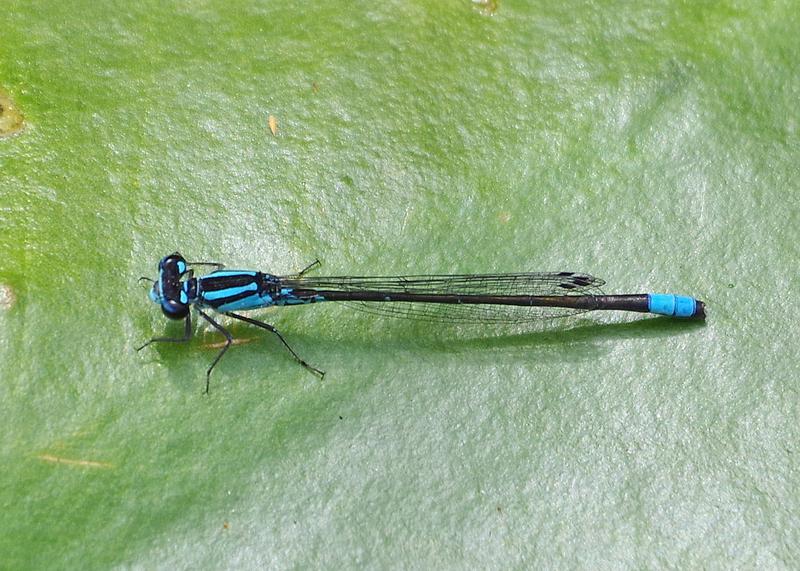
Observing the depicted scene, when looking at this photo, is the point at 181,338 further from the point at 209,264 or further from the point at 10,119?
the point at 10,119

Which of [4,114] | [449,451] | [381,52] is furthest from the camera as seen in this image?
[381,52]

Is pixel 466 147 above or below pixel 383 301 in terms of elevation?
above

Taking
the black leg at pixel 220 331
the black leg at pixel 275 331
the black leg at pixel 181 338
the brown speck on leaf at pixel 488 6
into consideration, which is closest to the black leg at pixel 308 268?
the black leg at pixel 275 331

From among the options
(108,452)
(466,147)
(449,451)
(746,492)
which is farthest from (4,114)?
(746,492)

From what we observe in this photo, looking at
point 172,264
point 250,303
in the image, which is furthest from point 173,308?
point 250,303

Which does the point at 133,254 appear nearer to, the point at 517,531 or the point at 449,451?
the point at 449,451

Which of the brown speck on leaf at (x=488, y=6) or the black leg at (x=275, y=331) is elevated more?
the brown speck on leaf at (x=488, y=6)

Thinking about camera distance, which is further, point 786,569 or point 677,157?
point 677,157

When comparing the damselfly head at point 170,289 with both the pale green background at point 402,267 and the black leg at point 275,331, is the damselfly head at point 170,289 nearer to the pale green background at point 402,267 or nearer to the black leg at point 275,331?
the pale green background at point 402,267
